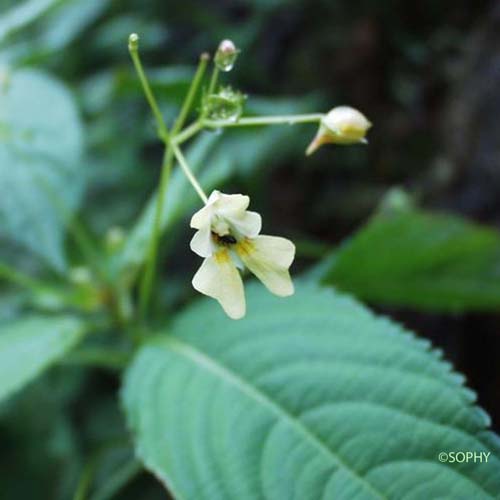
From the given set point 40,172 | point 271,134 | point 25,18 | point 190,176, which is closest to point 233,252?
point 190,176

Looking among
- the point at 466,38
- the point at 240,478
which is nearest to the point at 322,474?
the point at 240,478

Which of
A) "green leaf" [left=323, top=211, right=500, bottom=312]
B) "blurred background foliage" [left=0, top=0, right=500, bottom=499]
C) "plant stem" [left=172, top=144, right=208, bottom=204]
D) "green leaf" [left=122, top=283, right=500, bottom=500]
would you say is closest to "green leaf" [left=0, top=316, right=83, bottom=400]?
"green leaf" [left=122, top=283, right=500, bottom=500]

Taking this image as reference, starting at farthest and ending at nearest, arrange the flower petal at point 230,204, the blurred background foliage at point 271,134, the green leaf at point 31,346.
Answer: the blurred background foliage at point 271,134 < the green leaf at point 31,346 < the flower petal at point 230,204

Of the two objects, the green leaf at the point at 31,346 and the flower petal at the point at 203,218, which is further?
the green leaf at the point at 31,346

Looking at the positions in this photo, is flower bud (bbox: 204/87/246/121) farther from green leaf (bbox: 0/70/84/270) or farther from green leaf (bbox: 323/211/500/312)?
green leaf (bbox: 0/70/84/270)

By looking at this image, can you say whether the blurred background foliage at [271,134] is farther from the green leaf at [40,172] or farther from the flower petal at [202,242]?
the flower petal at [202,242]

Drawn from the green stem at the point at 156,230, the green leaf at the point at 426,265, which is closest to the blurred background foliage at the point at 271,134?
the green stem at the point at 156,230

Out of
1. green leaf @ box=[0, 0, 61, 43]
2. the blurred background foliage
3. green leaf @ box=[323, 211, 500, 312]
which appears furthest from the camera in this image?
the blurred background foliage
